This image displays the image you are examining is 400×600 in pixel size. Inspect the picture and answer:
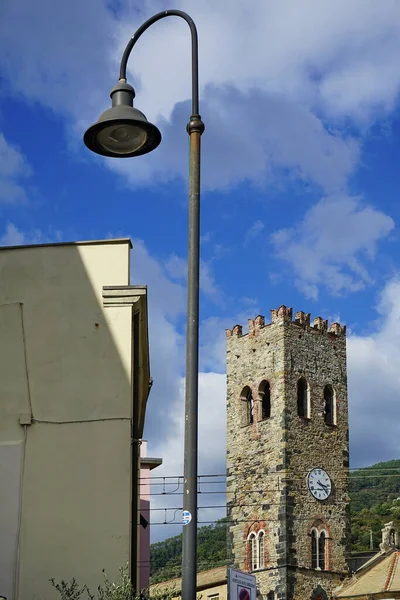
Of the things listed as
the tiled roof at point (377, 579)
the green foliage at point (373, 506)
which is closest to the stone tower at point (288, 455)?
the tiled roof at point (377, 579)

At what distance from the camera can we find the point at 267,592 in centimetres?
5238

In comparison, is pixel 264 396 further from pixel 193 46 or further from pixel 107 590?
pixel 193 46

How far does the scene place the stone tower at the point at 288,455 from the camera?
52.8 m

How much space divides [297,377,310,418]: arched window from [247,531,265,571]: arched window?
6448 mm

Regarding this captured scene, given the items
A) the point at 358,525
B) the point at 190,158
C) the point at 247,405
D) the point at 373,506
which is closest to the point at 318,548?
the point at 247,405

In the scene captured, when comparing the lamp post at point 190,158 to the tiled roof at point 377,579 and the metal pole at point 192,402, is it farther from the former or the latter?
the tiled roof at point 377,579

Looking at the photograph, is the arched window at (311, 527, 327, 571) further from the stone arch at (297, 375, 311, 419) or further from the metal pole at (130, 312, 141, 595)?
the metal pole at (130, 312, 141, 595)

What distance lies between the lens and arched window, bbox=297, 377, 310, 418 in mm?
55894

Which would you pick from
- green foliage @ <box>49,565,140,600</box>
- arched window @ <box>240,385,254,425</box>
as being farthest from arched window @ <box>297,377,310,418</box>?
green foliage @ <box>49,565,140,600</box>

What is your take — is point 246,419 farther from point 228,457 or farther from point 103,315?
point 103,315

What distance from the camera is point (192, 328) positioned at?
9.42m

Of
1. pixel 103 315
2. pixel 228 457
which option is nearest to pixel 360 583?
pixel 228 457

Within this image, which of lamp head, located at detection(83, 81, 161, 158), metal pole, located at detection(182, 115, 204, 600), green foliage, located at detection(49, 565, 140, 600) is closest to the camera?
metal pole, located at detection(182, 115, 204, 600)

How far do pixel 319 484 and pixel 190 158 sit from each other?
46057 millimetres
